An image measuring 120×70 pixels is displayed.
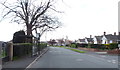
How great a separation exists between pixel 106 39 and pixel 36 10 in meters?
62.0

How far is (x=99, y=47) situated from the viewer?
4416cm

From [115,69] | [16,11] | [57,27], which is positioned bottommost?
[115,69]

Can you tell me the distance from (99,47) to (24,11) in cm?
1938

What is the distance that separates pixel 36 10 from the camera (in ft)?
115

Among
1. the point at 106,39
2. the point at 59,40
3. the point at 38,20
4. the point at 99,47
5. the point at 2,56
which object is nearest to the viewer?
the point at 2,56

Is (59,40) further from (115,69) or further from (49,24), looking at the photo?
(115,69)

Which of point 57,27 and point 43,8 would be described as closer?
point 43,8

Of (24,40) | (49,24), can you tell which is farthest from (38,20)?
(24,40)

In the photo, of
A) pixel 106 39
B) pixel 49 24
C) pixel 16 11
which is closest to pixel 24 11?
pixel 16 11

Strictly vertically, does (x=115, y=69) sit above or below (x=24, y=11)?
below

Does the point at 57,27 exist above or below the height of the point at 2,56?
above

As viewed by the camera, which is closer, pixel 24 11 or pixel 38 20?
pixel 24 11

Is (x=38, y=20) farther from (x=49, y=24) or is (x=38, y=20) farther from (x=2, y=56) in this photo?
(x=2, y=56)

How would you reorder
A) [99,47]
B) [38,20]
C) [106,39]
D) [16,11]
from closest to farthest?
[16,11]
[38,20]
[99,47]
[106,39]
